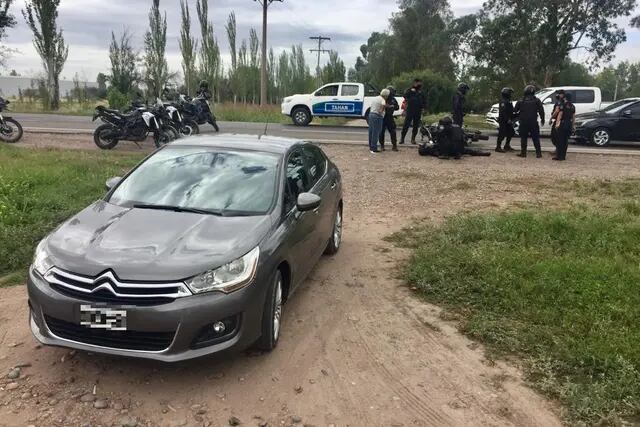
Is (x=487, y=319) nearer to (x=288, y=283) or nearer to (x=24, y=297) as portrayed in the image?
(x=288, y=283)

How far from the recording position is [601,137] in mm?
17812

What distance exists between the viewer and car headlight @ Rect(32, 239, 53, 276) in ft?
11.9

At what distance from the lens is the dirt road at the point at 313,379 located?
3330 mm

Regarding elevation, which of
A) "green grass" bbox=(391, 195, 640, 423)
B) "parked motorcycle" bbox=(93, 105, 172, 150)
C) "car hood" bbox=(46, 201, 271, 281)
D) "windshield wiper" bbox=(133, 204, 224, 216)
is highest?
"parked motorcycle" bbox=(93, 105, 172, 150)

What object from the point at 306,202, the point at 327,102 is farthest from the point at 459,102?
the point at 306,202

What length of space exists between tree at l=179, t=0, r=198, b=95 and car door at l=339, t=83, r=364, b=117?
18915 mm

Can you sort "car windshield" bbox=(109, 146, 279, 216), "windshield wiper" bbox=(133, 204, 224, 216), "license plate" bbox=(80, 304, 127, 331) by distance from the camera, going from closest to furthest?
"license plate" bbox=(80, 304, 127, 331) < "windshield wiper" bbox=(133, 204, 224, 216) < "car windshield" bbox=(109, 146, 279, 216)

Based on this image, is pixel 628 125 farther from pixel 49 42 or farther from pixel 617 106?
pixel 49 42

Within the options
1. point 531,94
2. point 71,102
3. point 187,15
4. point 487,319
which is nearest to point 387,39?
point 187,15

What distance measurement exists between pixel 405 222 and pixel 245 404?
5.12 metres

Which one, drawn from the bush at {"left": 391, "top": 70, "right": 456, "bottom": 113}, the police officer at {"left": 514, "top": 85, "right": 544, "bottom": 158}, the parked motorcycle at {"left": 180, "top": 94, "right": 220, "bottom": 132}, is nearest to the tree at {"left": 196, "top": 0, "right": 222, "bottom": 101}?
the bush at {"left": 391, "top": 70, "right": 456, "bottom": 113}

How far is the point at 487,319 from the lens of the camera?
15.5 feet

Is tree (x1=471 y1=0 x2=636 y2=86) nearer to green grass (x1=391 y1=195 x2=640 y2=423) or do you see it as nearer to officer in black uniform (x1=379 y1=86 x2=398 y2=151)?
officer in black uniform (x1=379 y1=86 x2=398 y2=151)

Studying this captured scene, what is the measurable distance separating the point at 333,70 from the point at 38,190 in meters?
42.5
